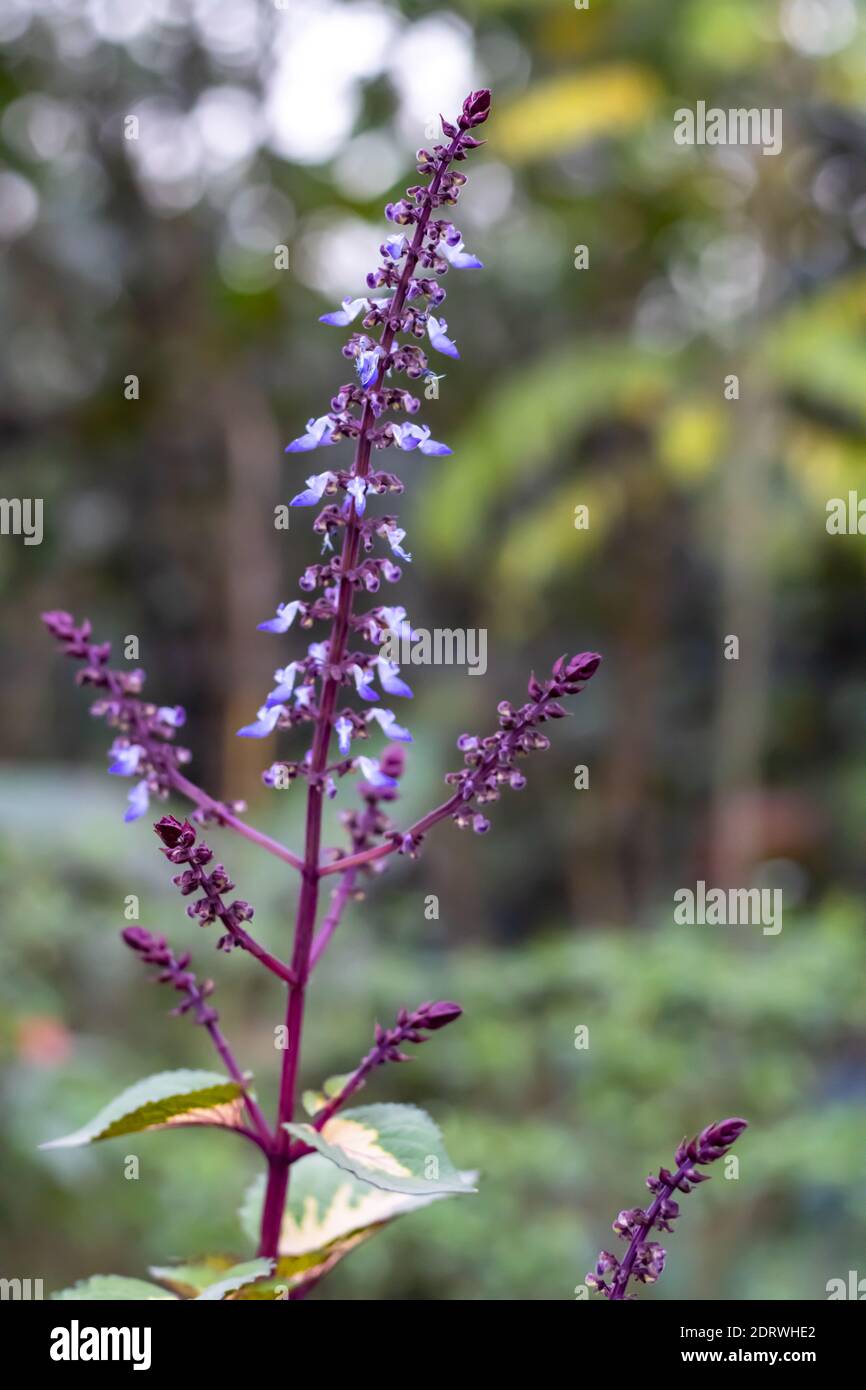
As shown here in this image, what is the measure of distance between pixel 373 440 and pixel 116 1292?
1.87 ft

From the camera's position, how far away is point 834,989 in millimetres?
3678

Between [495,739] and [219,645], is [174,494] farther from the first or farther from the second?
[495,739]

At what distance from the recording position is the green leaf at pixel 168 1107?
85cm

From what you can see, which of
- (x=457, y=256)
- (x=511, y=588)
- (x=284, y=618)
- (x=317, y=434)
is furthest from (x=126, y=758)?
(x=511, y=588)

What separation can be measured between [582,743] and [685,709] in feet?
2.65

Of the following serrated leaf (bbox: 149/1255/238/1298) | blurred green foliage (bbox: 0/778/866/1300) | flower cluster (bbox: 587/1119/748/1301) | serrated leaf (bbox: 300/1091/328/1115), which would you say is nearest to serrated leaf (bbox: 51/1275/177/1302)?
serrated leaf (bbox: 149/1255/238/1298)

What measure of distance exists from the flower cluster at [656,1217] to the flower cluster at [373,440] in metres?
0.31

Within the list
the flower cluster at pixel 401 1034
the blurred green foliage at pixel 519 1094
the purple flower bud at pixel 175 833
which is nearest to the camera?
the purple flower bud at pixel 175 833

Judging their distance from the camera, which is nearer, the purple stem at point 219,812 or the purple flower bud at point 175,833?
the purple flower bud at point 175,833

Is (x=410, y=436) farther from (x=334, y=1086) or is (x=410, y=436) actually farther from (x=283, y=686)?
(x=334, y=1086)

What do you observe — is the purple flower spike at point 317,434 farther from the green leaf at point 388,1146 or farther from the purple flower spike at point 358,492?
the green leaf at point 388,1146

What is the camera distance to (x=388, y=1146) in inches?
34.3

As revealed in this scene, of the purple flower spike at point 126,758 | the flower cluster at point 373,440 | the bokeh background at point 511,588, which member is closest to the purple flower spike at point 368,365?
the flower cluster at point 373,440
